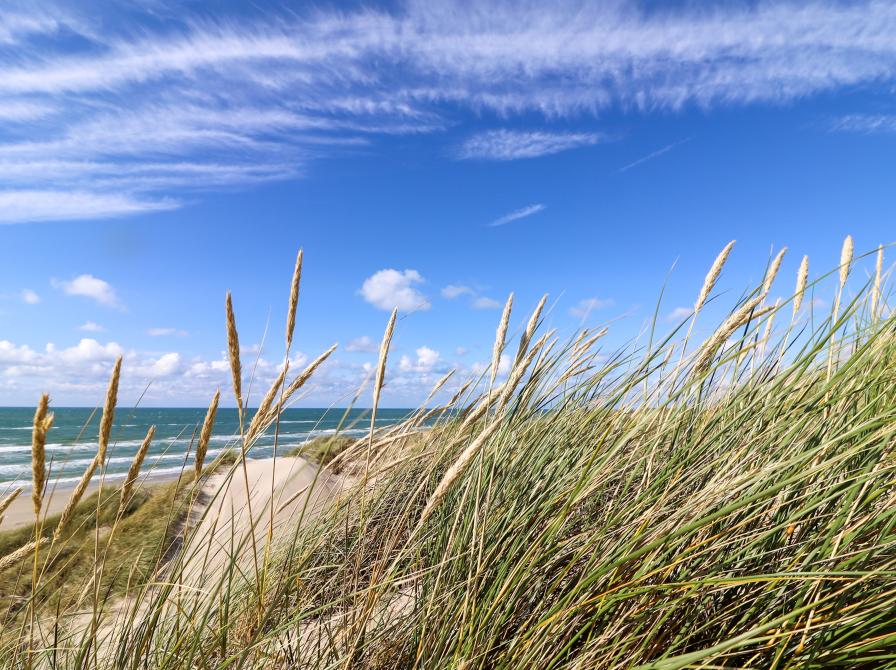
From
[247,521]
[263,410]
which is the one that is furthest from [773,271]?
[247,521]

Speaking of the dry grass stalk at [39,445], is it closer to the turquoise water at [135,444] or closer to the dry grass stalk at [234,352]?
the turquoise water at [135,444]

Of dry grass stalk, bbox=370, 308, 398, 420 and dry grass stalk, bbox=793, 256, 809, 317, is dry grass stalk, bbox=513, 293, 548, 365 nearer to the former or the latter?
dry grass stalk, bbox=370, 308, 398, 420

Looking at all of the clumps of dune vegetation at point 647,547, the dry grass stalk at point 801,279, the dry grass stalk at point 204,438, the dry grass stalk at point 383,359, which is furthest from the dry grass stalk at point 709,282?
the dry grass stalk at point 204,438

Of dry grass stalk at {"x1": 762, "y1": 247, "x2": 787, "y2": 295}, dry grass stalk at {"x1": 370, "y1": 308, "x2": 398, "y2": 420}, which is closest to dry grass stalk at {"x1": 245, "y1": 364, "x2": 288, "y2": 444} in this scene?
dry grass stalk at {"x1": 370, "y1": 308, "x2": 398, "y2": 420}

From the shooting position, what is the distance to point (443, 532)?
1.76 m

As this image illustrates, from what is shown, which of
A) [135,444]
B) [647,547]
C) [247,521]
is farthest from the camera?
[135,444]

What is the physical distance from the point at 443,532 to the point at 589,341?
3.13ft

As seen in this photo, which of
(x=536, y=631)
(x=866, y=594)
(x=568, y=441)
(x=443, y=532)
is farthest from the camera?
(x=568, y=441)

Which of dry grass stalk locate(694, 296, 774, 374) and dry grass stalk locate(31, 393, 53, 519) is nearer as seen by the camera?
dry grass stalk locate(31, 393, 53, 519)

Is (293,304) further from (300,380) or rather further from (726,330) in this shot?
(726,330)

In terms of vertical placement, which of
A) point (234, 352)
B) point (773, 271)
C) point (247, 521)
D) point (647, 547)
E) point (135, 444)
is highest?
point (773, 271)

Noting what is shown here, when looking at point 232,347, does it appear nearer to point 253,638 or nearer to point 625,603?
point 253,638

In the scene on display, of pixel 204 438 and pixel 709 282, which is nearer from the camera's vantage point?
pixel 204 438

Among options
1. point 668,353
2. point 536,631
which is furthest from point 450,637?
point 668,353
